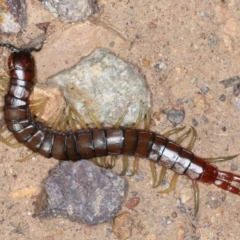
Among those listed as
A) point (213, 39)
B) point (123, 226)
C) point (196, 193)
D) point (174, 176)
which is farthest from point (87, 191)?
point (213, 39)

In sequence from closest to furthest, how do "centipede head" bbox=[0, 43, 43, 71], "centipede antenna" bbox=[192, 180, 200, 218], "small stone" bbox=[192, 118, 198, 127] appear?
1. "centipede head" bbox=[0, 43, 43, 71]
2. "centipede antenna" bbox=[192, 180, 200, 218]
3. "small stone" bbox=[192, 118, 198, 127]

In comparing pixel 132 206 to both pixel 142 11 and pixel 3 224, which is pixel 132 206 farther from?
pixel 142 11

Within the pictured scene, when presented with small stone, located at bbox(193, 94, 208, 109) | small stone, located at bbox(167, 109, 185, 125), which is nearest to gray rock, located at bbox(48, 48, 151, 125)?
small stone, located at bbox(167, 109, 185, 125)

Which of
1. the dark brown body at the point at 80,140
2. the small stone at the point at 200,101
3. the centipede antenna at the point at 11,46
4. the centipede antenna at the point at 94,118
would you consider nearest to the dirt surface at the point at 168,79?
the small stone at the point at 200,101

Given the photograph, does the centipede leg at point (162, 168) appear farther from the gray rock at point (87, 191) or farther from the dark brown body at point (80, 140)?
the gray rock at point (87, 191)

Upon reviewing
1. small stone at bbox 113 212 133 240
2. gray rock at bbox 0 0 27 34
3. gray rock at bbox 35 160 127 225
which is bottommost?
small stone at bbox 113 212 133 240

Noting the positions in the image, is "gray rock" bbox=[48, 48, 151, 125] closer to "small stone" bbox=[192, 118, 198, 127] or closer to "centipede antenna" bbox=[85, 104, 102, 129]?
"centipede antenna" bbox=[85, 104, 102, 129]

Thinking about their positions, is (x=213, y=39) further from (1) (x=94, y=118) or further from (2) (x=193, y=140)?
(1) (x=94, y=118)
